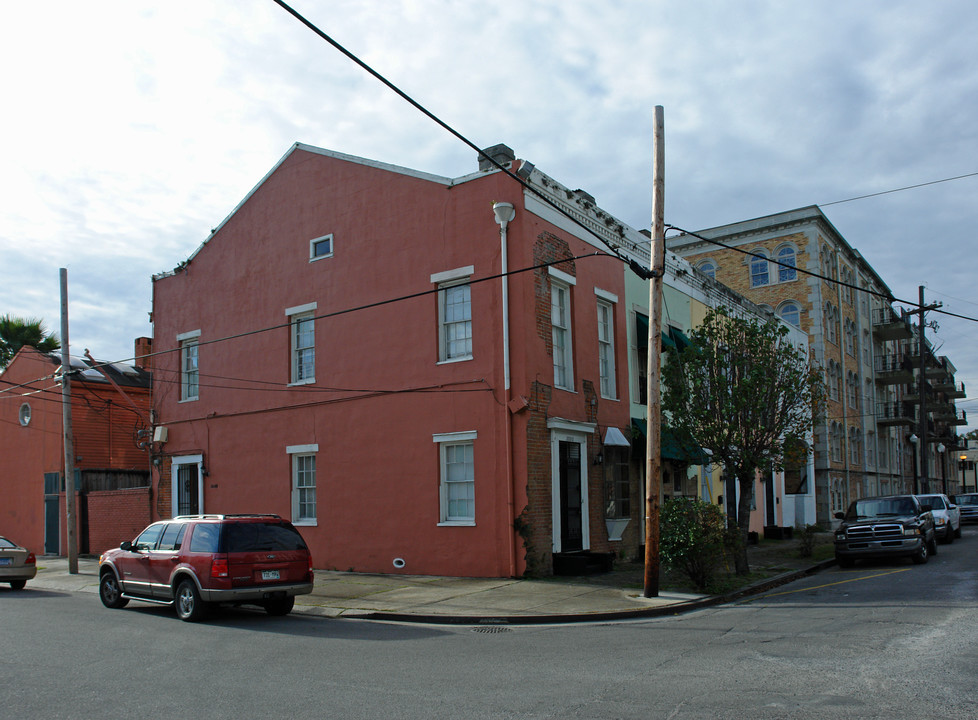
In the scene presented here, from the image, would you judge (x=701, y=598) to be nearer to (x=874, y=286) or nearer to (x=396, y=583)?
(x=396, y=583)

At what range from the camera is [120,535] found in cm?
2427

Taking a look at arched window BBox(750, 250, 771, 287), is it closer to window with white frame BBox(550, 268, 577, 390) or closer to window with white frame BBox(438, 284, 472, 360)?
window with white frame BBox(550, 268, 577, 390)

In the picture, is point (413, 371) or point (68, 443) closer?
point (413, 371)

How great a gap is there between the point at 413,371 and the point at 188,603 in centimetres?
728

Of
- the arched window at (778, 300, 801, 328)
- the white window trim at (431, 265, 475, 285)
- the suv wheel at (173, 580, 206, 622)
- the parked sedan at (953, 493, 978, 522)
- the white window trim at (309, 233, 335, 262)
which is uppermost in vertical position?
the arched window at (778, 300, 801, 328)

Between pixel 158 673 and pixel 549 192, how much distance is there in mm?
12525

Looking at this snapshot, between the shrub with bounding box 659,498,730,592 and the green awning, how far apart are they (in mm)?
2381

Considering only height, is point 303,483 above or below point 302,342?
below

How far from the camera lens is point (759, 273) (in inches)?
1623

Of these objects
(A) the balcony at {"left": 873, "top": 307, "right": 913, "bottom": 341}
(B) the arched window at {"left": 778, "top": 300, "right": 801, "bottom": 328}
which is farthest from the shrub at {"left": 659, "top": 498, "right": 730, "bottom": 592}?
(A) the balcony at {"left": 873, "top": 307, "right": 913, "bottom": 341}

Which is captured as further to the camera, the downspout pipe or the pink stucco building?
the pink stucco building

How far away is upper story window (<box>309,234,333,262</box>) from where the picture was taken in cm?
2023

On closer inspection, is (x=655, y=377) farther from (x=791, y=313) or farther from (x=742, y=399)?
(x=791, y=313)

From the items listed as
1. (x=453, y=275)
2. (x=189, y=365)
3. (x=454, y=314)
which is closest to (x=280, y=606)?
(x=454, y=314)
